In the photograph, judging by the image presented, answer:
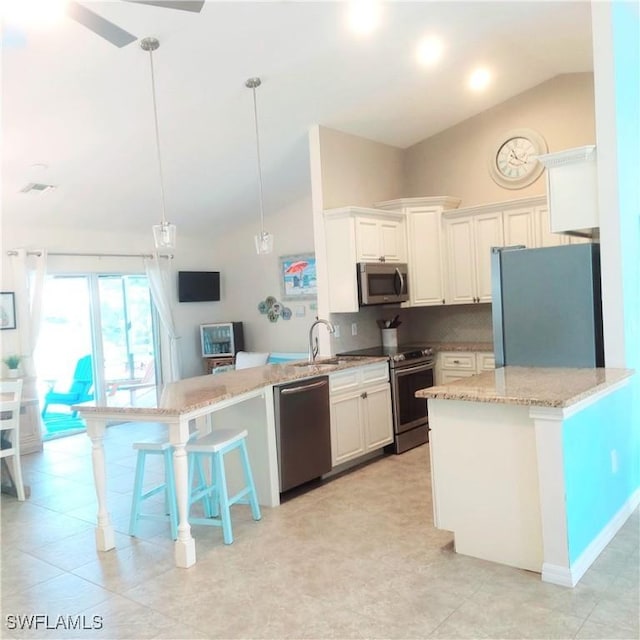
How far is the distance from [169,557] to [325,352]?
8.16 ft

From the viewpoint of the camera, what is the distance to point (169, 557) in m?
3.19

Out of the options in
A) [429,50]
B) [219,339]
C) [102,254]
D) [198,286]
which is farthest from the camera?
[219,339]

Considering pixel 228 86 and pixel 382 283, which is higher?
pixel 228 86

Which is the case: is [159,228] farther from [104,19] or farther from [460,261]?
[460,261]

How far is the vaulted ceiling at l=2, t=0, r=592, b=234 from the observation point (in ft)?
11.5

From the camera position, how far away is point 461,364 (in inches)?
217

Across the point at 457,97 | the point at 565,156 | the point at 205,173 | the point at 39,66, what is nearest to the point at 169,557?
the point at 39,66

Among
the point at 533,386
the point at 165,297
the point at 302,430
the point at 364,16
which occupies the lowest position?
the point at 302,430

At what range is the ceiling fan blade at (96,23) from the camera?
232cm

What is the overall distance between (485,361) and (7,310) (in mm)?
4928

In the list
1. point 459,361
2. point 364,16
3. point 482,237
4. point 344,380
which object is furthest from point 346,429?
point 364,16

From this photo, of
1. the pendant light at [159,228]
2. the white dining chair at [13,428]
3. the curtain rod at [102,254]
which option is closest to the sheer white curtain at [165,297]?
the curtain rod at [102,254]

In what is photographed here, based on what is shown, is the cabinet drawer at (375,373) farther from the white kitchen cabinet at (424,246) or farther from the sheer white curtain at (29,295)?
the sheer white curtain at (29,295)

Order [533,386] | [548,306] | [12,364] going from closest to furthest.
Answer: [533,386] → [548,306] → [12,364]
